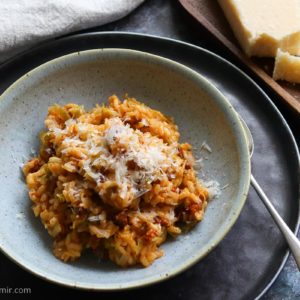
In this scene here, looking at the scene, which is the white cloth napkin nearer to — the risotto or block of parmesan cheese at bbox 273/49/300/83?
the risotto

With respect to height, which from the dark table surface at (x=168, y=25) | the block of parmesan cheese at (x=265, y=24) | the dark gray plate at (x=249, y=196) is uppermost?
the block of parmesan cheese at (x=265, y=24)

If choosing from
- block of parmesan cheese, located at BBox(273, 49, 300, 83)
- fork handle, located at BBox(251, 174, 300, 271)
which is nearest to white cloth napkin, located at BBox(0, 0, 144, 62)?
block of parmesan cheese, located at BBox(273, 49, 300, 83)

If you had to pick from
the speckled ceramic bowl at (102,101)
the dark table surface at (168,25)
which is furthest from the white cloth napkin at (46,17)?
the speckled ceramic bowl at (102,101)

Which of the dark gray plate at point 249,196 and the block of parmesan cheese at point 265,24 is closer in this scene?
the dark gray plate at point 249,196

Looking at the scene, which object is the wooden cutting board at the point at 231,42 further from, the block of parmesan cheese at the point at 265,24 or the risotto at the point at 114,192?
the risotto at the point at 114,192

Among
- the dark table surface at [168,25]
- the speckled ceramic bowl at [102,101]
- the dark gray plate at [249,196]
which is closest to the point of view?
the speckled ceramic bowl at [102,101]
